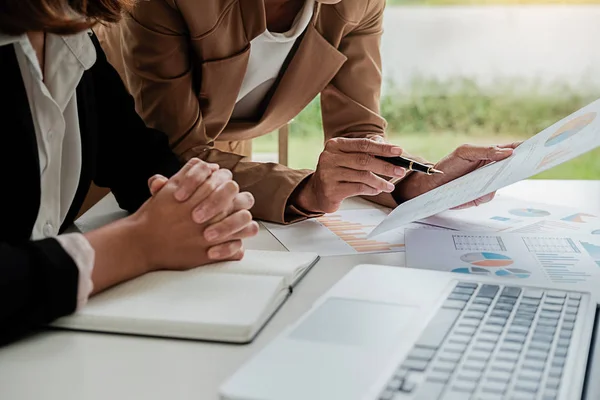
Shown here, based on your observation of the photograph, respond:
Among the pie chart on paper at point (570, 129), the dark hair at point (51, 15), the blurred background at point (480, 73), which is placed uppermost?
the dark hair at point (51, 15)

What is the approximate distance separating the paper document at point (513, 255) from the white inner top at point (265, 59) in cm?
48

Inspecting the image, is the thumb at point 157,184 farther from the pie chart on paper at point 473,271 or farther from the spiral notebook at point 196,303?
the pie chart on paper at point 473,271

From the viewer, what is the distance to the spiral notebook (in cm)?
71

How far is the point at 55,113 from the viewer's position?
0.94 m

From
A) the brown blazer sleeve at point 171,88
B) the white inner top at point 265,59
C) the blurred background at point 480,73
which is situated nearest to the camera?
the brown blazer sleeve at point 171,88

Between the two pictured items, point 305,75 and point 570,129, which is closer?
point 570,129

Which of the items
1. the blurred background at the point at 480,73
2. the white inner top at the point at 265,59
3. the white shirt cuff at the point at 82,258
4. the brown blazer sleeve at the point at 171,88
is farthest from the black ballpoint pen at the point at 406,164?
the blurred background at the point at 480,73

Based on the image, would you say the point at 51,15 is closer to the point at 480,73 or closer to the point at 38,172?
the point at 38,172

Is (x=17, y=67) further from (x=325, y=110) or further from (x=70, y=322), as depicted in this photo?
(x=325, y=110)

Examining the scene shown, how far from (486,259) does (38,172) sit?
0.55m

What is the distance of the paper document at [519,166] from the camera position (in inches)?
34.9

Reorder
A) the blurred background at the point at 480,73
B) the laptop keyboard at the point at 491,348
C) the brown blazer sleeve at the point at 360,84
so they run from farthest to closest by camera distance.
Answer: the blurred background at the point at 480,73 → the brown blazer sleeve at the point at 360,84 → the laptop keyboard at the point at 491,348

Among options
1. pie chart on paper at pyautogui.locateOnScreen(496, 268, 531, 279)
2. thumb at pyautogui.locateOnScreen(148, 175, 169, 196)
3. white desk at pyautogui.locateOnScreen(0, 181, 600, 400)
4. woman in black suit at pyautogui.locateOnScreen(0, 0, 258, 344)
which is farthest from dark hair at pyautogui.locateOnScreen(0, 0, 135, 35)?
pie chart on paper at pyautogui.locateOnScreen(496, 268, 531, 279)

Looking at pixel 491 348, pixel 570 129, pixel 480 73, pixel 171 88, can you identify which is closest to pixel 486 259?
pixel 570 129
